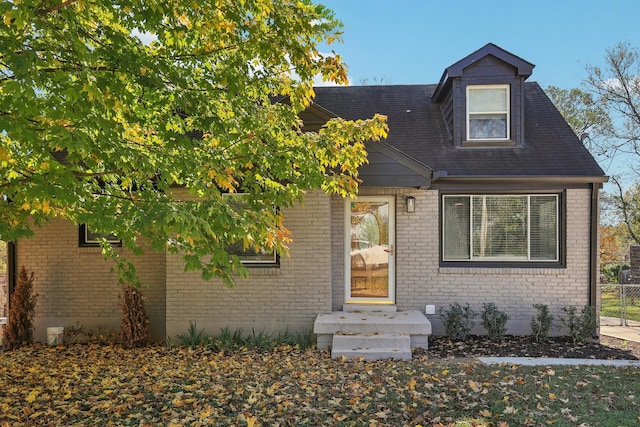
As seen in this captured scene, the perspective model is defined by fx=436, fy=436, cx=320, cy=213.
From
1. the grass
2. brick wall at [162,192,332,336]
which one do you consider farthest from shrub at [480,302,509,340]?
the grass

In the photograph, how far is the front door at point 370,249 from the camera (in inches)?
353

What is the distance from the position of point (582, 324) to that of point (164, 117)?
7878mm

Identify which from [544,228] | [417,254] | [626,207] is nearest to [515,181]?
[544,228]

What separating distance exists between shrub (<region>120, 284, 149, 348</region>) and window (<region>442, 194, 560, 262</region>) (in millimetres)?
6054

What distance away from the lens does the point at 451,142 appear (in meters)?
9.69

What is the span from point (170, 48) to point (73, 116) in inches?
69.1

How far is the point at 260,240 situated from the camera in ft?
14.8

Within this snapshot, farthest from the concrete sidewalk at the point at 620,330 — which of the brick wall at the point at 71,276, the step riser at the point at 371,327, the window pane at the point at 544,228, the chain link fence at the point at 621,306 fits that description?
the brick wall at the point at 71,276

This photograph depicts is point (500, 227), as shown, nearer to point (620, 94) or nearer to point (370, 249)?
point (370, 249)

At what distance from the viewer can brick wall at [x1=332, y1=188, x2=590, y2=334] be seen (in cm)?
Answer: 859

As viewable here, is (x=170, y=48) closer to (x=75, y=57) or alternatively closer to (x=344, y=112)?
(x=75, y=57)

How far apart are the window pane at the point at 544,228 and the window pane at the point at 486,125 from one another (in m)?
1.72

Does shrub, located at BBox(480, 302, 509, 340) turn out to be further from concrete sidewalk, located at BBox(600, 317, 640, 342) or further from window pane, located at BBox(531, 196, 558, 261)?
concrete sidewalk, located at BBox(600, 317, 640, 342)

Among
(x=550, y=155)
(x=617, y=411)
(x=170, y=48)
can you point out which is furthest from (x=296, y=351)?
(x=550, y=155)
